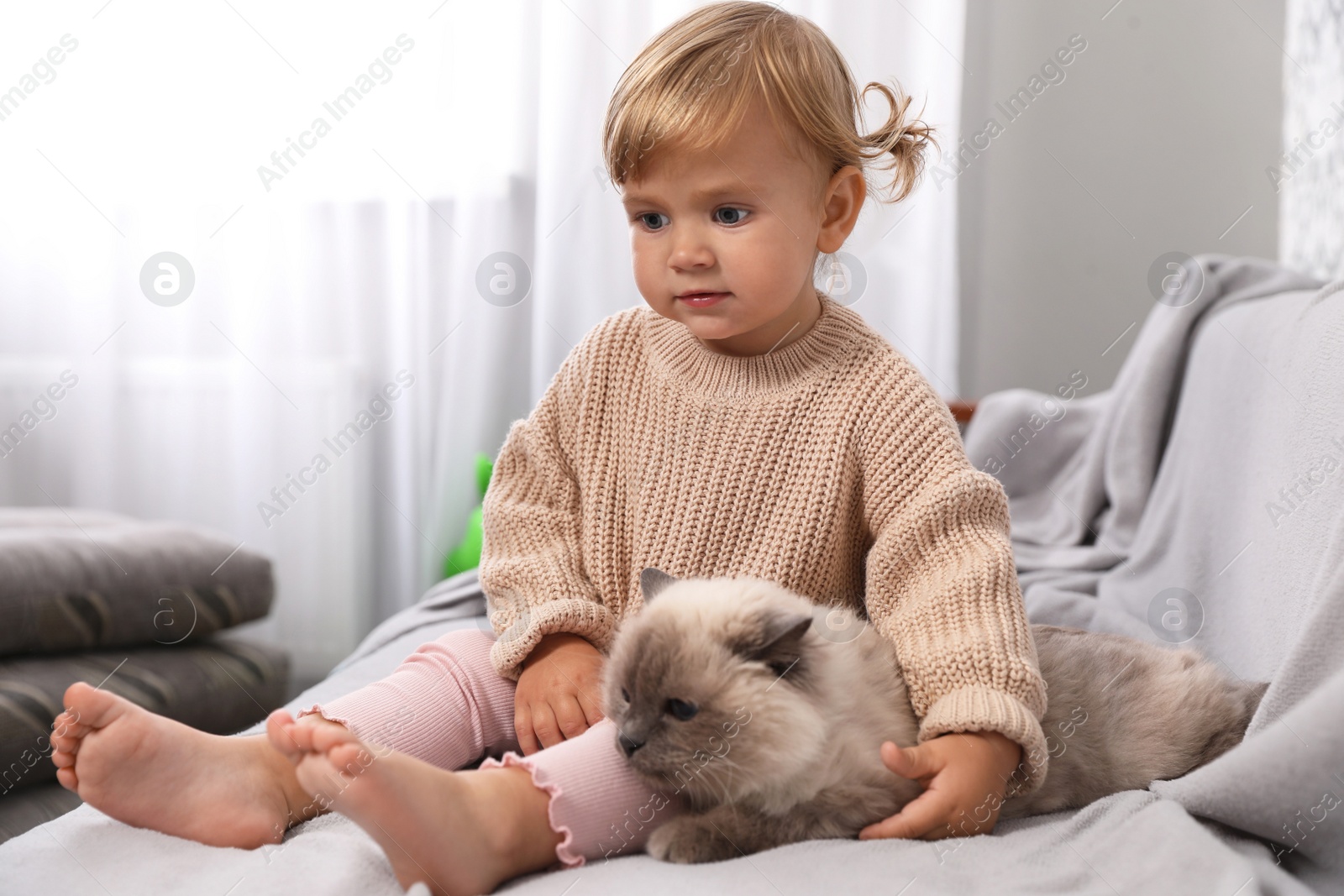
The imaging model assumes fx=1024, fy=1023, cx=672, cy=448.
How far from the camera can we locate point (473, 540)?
2.37 meters

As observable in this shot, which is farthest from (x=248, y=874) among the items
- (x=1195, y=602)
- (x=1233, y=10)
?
(x=1233, y=10)

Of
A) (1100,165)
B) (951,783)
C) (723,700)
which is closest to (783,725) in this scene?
(723,700)

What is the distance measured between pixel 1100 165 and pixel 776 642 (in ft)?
7.79

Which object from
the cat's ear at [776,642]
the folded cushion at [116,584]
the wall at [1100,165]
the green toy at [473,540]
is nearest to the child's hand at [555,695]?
the cat's ear at [776,642]

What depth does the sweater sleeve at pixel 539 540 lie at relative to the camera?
1.13m

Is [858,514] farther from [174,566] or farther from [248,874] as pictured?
[174,566]

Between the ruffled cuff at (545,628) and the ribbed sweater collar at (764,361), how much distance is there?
30 centimetres

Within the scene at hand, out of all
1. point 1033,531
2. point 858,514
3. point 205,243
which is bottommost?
point 1033,531

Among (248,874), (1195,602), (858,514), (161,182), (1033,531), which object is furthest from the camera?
(161,182)

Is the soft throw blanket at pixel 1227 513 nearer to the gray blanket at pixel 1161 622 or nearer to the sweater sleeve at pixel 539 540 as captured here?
the gray blanket at pixel 1161 622

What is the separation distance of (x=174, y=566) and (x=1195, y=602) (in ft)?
5.37

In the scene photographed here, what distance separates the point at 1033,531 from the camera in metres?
2.09

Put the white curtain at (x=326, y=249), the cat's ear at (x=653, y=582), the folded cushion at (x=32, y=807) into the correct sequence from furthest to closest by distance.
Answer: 1. the white curtain at (x=326, y=249)
2. the folded cushion at (x=32, y=807)
3. the cat's ear at (x=653, y=582)

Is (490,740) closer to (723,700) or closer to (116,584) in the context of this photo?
(723,700)
